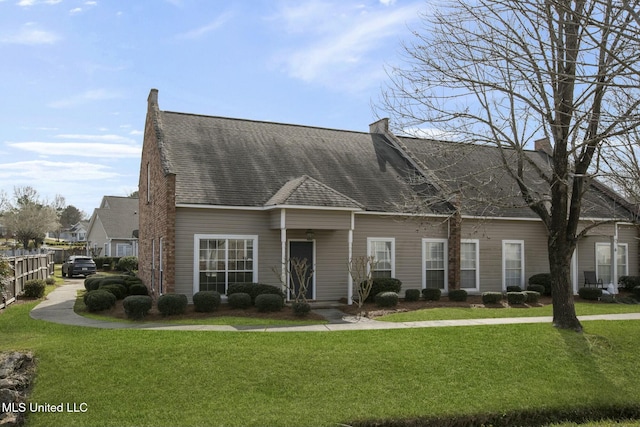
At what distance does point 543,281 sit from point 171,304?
14.7 metres

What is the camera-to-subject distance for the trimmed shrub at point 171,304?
14.9m

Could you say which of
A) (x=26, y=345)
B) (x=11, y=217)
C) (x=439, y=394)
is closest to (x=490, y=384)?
(x=439, y=394)

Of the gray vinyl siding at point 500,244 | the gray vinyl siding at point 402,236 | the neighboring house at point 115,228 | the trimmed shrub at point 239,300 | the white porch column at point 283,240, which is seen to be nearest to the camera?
the trimmed shrub at point 239,300

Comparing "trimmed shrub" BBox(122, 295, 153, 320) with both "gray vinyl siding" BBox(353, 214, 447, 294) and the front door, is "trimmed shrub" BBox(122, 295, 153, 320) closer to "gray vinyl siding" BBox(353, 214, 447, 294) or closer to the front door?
the front door

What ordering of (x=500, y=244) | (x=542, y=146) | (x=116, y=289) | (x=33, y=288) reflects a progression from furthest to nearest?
(x=542, y=146)
(x=500, y=244)
(x=33, y=288)
(x=116, y=289)

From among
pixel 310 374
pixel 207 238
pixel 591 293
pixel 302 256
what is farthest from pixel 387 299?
pixel 591 293

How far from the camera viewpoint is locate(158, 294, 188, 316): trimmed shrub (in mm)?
14852

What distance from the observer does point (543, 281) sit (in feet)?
70.2

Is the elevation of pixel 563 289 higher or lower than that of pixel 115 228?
lower

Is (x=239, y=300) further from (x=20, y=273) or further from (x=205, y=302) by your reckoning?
(x=20, y=273)

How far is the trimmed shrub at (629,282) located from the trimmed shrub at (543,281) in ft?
16.5

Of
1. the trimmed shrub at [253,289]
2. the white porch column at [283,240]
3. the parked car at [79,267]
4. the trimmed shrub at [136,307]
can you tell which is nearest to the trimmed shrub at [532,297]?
the white porch column at [283,240]

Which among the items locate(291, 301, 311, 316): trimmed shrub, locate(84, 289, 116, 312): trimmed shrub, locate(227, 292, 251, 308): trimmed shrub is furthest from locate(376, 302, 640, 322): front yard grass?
locate(84, 289, 116, 312): trimmed shrub

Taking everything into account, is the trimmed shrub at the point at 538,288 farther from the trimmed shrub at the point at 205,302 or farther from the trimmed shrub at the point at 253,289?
the trimmed shrub at the point at 205,302
